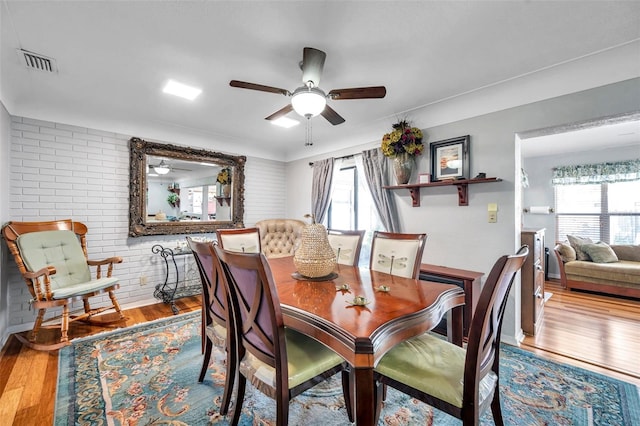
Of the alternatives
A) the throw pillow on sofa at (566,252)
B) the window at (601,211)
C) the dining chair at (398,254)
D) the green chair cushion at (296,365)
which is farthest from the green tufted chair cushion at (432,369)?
the window at (601,211)

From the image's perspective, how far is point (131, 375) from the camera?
6.85 feet

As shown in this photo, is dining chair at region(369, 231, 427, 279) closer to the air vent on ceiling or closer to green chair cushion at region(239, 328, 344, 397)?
green chair cushion at region(239, 328, 344, 397)

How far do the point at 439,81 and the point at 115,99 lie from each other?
331 cm

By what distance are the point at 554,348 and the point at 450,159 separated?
2.03m

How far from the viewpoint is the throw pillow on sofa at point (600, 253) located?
14.3 ft

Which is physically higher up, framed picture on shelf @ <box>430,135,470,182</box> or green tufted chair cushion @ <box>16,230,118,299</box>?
framed picture on shelf @ <box>430,135,470,182</box>

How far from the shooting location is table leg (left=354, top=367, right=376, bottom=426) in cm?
103

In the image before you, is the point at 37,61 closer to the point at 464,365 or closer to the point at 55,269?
the point at 55,269

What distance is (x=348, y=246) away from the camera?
260cm

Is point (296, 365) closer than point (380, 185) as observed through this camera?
Yes

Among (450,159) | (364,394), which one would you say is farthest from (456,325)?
(450,159)

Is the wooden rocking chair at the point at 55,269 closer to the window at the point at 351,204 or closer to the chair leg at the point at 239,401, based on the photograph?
the chair leg at the point at 239,401

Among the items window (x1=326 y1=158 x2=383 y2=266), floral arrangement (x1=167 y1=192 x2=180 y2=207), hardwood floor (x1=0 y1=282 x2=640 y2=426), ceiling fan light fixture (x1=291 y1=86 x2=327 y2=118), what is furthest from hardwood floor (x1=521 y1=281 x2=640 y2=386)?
floral arrangement (x1=167 y1=192 x2=180 y2=207)

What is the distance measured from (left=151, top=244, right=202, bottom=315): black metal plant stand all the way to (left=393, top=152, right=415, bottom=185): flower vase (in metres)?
3.06
